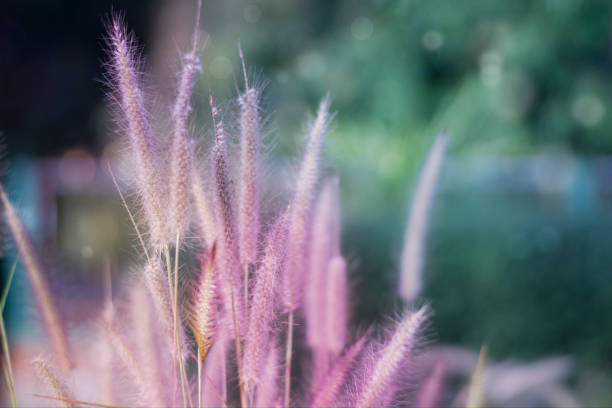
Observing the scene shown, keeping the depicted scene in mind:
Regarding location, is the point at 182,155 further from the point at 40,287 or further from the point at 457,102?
the point at 457,102

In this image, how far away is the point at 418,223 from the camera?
0.44m

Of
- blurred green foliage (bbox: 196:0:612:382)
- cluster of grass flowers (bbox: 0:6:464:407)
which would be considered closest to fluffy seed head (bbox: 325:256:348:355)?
cluster of grass flowers (bbox: 0:6:464:407)

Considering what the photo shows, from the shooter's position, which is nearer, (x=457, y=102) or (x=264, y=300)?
(x=264, y=300)

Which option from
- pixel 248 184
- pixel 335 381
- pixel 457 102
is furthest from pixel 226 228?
pixel 457 102

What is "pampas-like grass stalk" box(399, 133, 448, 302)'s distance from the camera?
43 cm

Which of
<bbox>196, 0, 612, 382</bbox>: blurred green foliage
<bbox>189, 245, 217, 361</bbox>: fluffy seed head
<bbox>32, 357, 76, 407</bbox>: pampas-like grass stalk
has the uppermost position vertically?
<bbox>196, 0, 612, 382</bbox>: blurred green foliage

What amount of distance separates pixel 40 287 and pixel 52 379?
9 cm

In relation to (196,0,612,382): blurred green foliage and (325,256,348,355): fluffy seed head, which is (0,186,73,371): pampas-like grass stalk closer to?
(325,256,348,355): fluffy seed head

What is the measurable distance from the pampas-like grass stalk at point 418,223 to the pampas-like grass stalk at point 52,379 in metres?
0.28

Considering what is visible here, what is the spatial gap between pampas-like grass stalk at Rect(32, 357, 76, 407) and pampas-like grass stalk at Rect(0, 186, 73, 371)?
64mm

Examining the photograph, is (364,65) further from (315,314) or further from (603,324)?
(315,314)

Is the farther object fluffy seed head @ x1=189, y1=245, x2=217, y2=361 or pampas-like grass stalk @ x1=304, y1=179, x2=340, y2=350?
pampas-like grass stalk @ x1=304, y1=179, x2=340, y2=350

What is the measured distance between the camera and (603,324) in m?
1.19

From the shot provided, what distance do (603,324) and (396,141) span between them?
0.73 metres
